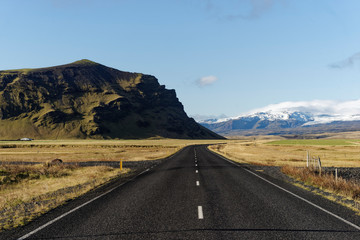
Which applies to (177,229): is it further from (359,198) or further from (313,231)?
(359,198)

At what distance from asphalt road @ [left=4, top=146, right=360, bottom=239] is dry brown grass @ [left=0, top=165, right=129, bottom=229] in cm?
141

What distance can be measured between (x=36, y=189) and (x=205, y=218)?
13.2 meters

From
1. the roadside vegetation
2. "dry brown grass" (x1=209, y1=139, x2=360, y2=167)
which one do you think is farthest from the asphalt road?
"dry brown grass" (x1=209, y1=139, x2=360, y2=167)

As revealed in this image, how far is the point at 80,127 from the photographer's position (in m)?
198

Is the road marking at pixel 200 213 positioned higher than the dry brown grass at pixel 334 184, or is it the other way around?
the road marking at pixel 200 213

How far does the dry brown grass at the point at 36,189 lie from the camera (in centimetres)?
1045

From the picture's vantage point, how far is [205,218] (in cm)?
899

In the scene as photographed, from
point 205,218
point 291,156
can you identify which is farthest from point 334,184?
point 291,156

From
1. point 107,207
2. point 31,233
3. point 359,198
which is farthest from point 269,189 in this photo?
point 31,233

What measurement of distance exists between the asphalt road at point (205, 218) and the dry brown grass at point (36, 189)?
141cm

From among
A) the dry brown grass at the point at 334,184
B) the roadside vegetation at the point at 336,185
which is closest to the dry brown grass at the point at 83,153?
the dry brown grass at the point at 334,184

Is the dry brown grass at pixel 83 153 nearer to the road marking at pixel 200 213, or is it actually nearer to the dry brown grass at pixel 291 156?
the dry brown grass at pixel 291 156

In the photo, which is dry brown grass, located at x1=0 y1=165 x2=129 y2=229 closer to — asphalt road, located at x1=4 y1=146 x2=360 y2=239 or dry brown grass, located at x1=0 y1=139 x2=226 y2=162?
asphalt road, located at x1=4 y1=146 x2=360 y2=239

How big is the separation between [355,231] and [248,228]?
284 centimetres
